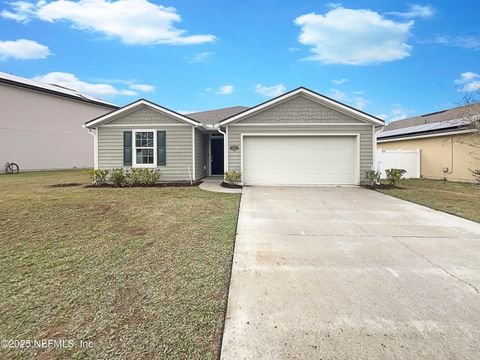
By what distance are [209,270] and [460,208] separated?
7204 millimetres

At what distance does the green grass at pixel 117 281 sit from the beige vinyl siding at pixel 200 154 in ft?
21.6

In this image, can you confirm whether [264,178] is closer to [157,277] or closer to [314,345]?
[157,277]

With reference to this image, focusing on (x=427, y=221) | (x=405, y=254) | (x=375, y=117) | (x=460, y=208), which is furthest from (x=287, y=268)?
(x=375, y=117)

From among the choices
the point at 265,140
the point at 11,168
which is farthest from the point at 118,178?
the point at 11,168

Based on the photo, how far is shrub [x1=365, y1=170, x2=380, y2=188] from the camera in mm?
11151

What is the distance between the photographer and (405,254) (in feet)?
13.3

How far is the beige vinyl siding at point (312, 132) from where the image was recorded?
11.4m

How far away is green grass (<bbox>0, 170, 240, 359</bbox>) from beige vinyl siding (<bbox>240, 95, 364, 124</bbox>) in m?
6.14

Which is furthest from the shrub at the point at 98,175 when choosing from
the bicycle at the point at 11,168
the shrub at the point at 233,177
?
the bicycle at the point at 11,168

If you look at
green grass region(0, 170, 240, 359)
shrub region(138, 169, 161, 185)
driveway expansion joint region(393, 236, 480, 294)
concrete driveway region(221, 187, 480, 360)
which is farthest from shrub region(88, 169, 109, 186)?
driveway expansion joint region(393, 236, 480, 294)

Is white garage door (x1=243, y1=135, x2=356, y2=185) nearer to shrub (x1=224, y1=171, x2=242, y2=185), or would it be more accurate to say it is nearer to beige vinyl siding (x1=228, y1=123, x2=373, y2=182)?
beige vinyl siding (x1=228, y1=123, x2=373, y2=182)

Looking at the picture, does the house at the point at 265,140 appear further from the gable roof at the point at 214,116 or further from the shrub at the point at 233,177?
the gable roof at the point at 214,116

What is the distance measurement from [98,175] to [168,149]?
2943 millimetres

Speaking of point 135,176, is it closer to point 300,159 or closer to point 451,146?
point 300,159
